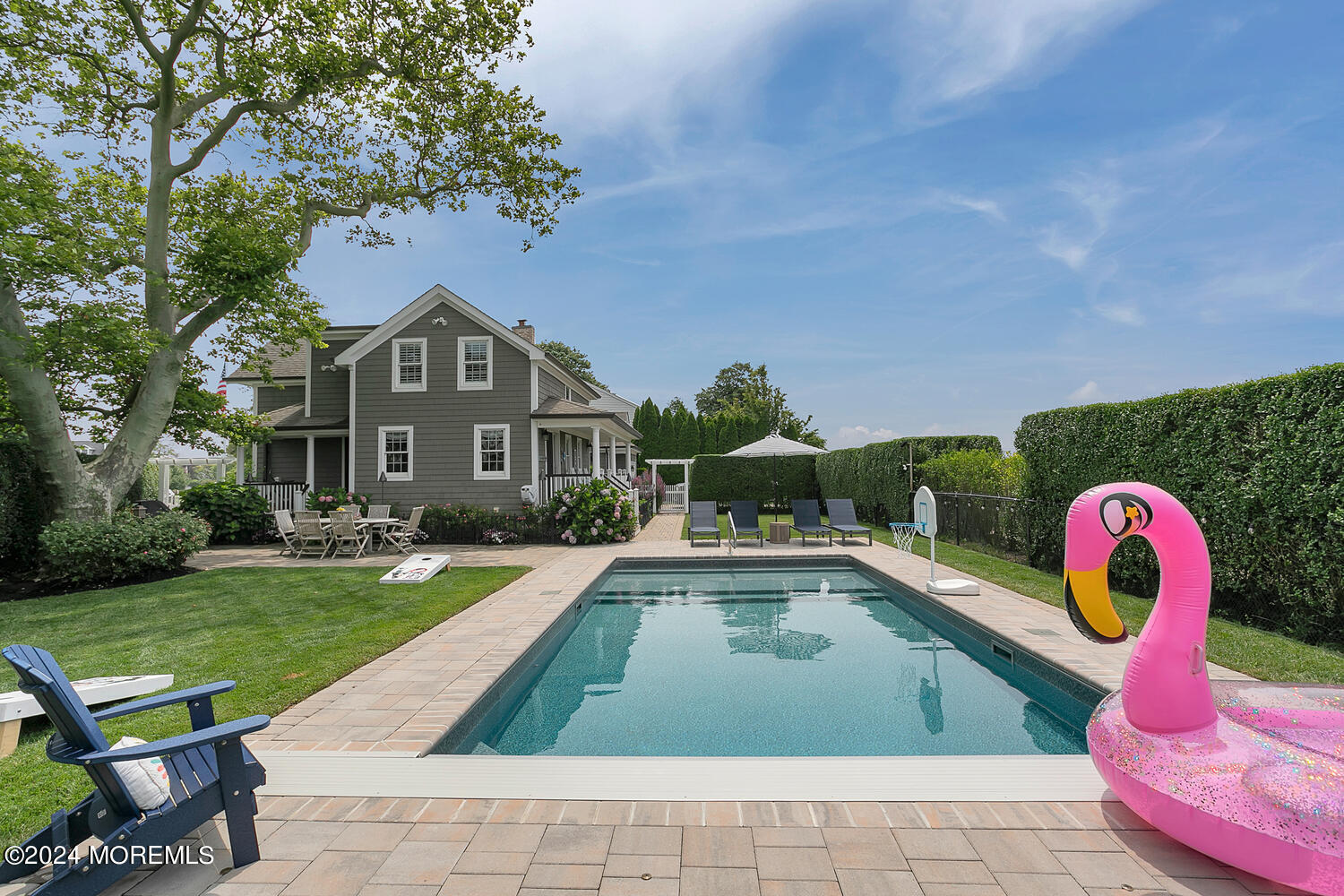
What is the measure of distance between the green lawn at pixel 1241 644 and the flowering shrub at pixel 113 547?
1272cm

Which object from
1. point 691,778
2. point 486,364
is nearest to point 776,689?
point 691,778

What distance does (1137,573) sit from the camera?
310 inches

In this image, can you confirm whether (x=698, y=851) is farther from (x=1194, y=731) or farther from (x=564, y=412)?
(x=564, y=412)

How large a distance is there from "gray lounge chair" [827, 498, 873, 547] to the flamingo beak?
10832 mm

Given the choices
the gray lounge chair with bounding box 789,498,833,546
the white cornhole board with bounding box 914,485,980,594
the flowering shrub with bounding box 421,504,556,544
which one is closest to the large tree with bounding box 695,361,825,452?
the gray lounge chair with bounding box 789,498,833,546

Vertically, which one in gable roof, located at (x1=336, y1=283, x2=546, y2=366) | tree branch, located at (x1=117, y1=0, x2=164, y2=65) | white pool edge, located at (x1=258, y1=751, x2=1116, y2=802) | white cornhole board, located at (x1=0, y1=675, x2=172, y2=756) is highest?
tree branch, located at (x1=117, y1=0, x2=164, y2=65)

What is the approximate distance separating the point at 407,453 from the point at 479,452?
6.50ft

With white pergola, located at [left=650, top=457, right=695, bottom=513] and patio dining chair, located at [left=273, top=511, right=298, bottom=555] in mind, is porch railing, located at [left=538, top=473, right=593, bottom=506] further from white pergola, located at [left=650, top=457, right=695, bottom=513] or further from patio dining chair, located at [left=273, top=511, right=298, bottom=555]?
patio dining chair, located at [left=273, top=511, right=298, bottom=555]

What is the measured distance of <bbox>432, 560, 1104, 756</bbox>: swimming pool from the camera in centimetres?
447

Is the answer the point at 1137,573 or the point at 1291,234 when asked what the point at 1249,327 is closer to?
the point at 1291,234

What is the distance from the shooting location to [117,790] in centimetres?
219

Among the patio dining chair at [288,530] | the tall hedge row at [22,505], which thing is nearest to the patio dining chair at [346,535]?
the patio dining chair at [288,530]

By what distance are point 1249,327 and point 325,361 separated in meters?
22.3

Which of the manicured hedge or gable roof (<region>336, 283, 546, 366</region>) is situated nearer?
gable roof (<region>336, 283, 546, 366</region>)
